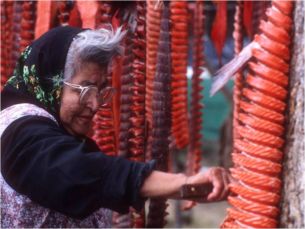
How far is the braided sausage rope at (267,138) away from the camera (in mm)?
1409

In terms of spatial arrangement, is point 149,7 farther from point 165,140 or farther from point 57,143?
point 57,143

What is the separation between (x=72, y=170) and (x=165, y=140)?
0.65 metres

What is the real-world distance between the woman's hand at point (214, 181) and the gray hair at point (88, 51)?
61 centimetres

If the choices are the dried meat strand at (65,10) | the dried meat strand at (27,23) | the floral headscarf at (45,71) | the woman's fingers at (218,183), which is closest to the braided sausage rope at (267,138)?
the woman's fingers at (218,183)

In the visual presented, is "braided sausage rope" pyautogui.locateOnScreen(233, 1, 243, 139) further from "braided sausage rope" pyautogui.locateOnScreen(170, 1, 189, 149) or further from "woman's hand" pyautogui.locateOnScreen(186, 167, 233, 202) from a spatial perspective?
"woman's hand" pyautogui.locateOnScreen(186, 167, 233, 202)

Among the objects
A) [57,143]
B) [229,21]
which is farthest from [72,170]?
[229,21]

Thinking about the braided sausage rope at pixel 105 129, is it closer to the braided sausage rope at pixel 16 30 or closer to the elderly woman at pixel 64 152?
the elderly woman at pixel 64 152

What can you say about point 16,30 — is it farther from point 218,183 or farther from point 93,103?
point 218,183

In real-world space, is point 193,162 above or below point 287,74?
below

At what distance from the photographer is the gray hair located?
5.92ft

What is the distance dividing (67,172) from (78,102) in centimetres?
40

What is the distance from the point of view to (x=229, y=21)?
4.59 metres

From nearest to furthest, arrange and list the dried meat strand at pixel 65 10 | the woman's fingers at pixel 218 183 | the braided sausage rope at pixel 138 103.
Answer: the woman's fingers at pixel 218 183 < the braided sausage rope at pixel 138 103 < the dried meat strand at pixel 65 10

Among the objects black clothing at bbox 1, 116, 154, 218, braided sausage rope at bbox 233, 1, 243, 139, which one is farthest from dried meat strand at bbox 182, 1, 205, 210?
black clothing at bbox 1, 116, 154, 218
